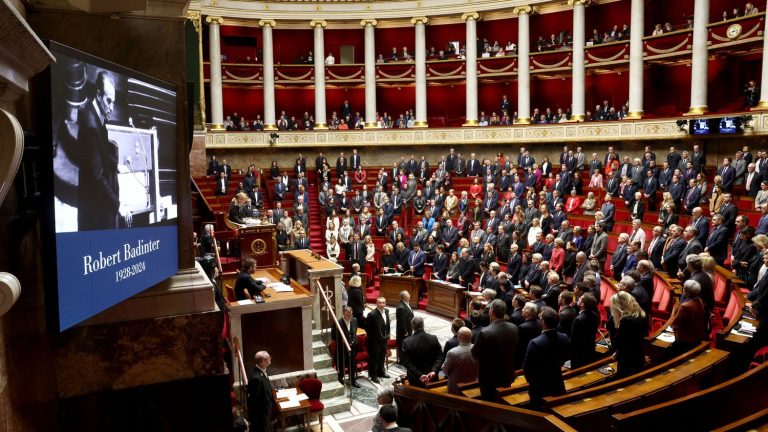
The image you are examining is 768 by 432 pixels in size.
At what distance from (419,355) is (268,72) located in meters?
19.4

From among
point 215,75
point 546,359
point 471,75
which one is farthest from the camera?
point 471,75

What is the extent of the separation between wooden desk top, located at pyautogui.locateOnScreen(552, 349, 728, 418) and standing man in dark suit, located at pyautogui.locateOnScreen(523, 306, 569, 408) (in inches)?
10.8

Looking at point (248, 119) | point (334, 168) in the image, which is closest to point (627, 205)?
point (334, 168)

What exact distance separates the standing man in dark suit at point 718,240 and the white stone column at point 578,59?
1186 centimetres

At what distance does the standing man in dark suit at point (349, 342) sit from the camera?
9484 millimetres

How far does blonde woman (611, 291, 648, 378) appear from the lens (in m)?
5.66

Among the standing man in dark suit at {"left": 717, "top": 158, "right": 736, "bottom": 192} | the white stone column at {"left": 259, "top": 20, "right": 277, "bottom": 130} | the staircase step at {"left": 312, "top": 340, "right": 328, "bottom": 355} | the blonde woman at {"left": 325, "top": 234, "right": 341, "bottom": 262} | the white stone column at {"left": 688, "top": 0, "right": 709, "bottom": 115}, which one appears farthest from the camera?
the white stone column at {"left": 259, "top": 20, "right": 277, "bottom": 130}

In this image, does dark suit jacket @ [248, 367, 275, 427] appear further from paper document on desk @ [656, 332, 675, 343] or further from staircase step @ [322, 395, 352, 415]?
paper document on desk @ [656, 332, 675, 343]

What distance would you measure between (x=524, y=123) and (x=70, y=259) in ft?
70.5

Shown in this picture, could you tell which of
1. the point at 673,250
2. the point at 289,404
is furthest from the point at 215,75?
the point at 673,250

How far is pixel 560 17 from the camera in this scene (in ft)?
80.9

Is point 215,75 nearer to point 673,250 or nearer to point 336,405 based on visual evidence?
point 336,405

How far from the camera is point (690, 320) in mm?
6305

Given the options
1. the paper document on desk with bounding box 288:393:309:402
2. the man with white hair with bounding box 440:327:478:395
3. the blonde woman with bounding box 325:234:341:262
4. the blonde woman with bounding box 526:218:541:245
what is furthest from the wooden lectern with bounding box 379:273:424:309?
the man with white hair with bounding box 440:327:478:395
